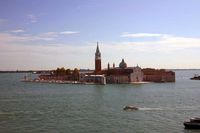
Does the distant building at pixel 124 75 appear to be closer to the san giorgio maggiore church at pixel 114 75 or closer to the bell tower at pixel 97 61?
the san giorgio maggiore church at pixel 114 75

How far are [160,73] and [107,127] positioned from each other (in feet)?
259

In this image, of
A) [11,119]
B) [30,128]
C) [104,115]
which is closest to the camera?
[30,128]

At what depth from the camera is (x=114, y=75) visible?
3831 inches

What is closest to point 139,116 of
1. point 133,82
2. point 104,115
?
point 104,115

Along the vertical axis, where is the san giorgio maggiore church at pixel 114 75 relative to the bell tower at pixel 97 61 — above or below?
below

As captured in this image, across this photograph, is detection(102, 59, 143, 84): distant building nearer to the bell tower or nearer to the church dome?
the church dome

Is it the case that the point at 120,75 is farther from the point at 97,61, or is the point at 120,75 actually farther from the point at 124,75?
the point at 97,61

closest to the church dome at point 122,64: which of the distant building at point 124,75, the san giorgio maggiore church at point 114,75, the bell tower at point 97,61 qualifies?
the san giorgio maggiore church at point 114,75

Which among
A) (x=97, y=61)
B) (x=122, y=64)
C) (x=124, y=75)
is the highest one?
(x=97, y=61)

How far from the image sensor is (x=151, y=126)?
28.9 metres

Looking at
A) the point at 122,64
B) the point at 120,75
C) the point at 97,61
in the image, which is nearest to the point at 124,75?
the point at 120,75

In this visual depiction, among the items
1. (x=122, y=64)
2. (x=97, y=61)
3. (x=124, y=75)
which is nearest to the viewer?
(x=124, y=75)

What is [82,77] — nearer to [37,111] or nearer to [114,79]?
[114,79]

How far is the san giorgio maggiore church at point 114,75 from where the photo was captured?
315ft
